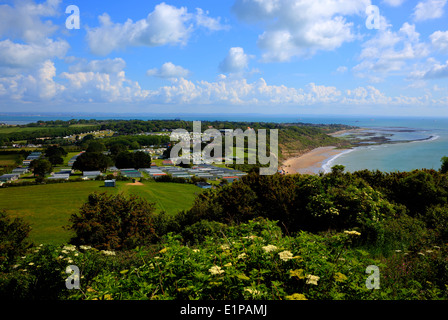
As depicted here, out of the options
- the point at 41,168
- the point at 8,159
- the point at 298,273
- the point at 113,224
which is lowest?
the point at 8,159

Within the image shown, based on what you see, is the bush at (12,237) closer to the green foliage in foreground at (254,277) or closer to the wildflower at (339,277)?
the green foliage in foreground at (254,277)

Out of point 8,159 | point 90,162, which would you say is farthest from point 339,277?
point 8,159

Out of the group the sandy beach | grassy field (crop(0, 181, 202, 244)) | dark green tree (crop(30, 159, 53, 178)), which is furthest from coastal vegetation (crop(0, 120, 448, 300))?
the sandy beach

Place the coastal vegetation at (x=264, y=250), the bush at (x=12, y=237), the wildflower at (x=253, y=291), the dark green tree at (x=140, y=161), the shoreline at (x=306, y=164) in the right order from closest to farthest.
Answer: the wildflower at (x=253, y=291)
the coastal vegetation at (x=264, y=250)
the bush at (x=12, y=237)
the shoreline at (x=306, y=164)
the dark green tree at (x=140, y=161)

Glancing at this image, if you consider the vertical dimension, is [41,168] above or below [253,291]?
below

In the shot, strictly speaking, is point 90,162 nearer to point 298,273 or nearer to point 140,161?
point 140,161

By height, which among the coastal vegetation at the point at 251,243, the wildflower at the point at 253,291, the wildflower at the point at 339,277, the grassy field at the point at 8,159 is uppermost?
the wildflower at the point at 253,291

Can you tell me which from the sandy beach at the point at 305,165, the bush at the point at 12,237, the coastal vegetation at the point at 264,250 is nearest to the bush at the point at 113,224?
the coastal vegetation at the point at 264,250

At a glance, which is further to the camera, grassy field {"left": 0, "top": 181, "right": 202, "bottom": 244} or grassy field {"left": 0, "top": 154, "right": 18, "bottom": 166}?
grassy field {"left": 0, "top": 154, "right": 18, "bottom": 166}

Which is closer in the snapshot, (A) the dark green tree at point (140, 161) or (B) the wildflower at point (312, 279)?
(B) the wildflower at point (312, 279)

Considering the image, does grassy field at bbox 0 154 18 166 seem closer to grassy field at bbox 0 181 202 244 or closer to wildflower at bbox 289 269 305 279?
grassy field at bbox 0 181 202 244
